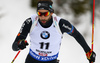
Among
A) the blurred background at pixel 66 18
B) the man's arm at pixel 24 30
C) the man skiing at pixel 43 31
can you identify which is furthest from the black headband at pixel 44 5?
the blurred background at pixel 66 18

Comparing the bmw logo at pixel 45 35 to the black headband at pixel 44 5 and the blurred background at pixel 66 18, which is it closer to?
the black headband at pixel 44 5

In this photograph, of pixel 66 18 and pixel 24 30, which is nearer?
pixel 24 30

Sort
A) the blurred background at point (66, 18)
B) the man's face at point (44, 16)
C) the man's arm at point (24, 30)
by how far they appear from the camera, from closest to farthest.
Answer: the man's face at point (44, 16) < the man's arm at point (24, 30) < the blurred background at point (66, 18)

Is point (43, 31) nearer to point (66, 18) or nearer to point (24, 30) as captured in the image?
point (24, 30)

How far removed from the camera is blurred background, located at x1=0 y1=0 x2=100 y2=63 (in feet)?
19.7

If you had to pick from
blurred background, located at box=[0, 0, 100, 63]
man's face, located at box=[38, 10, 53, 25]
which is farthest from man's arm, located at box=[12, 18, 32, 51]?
blurred background, located at box=[0, 0, 100, 63]

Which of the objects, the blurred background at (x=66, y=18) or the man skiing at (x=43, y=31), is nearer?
the man skiing at (x=43, y=31)

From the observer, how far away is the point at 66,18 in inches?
290

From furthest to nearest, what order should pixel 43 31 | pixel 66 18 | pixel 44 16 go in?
pixel 66 18, pixel 43 31, pixel 44 16

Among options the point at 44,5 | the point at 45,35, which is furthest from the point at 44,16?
the point at 45,35

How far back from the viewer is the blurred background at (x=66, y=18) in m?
6.01

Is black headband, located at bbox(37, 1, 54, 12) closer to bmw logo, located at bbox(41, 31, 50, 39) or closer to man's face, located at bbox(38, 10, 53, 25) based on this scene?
man's face, located at bbox(38, 10, 53, 25)

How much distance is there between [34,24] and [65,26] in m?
0.49

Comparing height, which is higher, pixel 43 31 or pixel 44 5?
pixel 44 5
